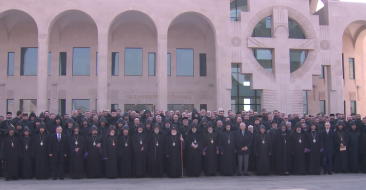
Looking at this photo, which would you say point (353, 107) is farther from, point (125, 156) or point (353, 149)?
point (125, 156)

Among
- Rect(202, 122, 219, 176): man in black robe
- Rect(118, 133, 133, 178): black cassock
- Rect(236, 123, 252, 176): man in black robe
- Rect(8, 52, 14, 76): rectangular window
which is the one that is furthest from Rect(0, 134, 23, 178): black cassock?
Rect(8, 52, 14, 76): rectangular window

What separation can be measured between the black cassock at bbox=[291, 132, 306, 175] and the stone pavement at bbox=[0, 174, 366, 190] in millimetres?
555

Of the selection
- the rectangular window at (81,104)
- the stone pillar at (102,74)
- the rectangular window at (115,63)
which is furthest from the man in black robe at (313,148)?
the rectangular window at (81,104)

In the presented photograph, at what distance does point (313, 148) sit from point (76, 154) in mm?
8328

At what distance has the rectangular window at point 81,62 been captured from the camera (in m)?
23.0

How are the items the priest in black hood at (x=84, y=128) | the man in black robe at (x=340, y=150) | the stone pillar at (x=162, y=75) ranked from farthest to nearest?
the stone pillar at (x=162, y=75)
the man in black robe at (x=340, y=150)
the priest in black hood at (x=84, y=128)

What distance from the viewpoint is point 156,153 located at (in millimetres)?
11797

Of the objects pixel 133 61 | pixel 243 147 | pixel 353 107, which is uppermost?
pixel 133 61

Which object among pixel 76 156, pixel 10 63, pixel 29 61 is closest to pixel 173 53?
pixel 29 61

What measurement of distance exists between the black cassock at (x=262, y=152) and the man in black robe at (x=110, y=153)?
16.1 ft

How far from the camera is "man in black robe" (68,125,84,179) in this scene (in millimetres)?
11453

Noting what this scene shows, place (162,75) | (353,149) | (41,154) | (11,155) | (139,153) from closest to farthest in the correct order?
(11,155) → (41,154) → (139,153) → (353,149) → (162,75)

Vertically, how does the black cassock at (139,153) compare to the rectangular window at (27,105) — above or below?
below

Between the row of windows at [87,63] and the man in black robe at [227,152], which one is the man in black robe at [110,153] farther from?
the row of windows at [87,63]
